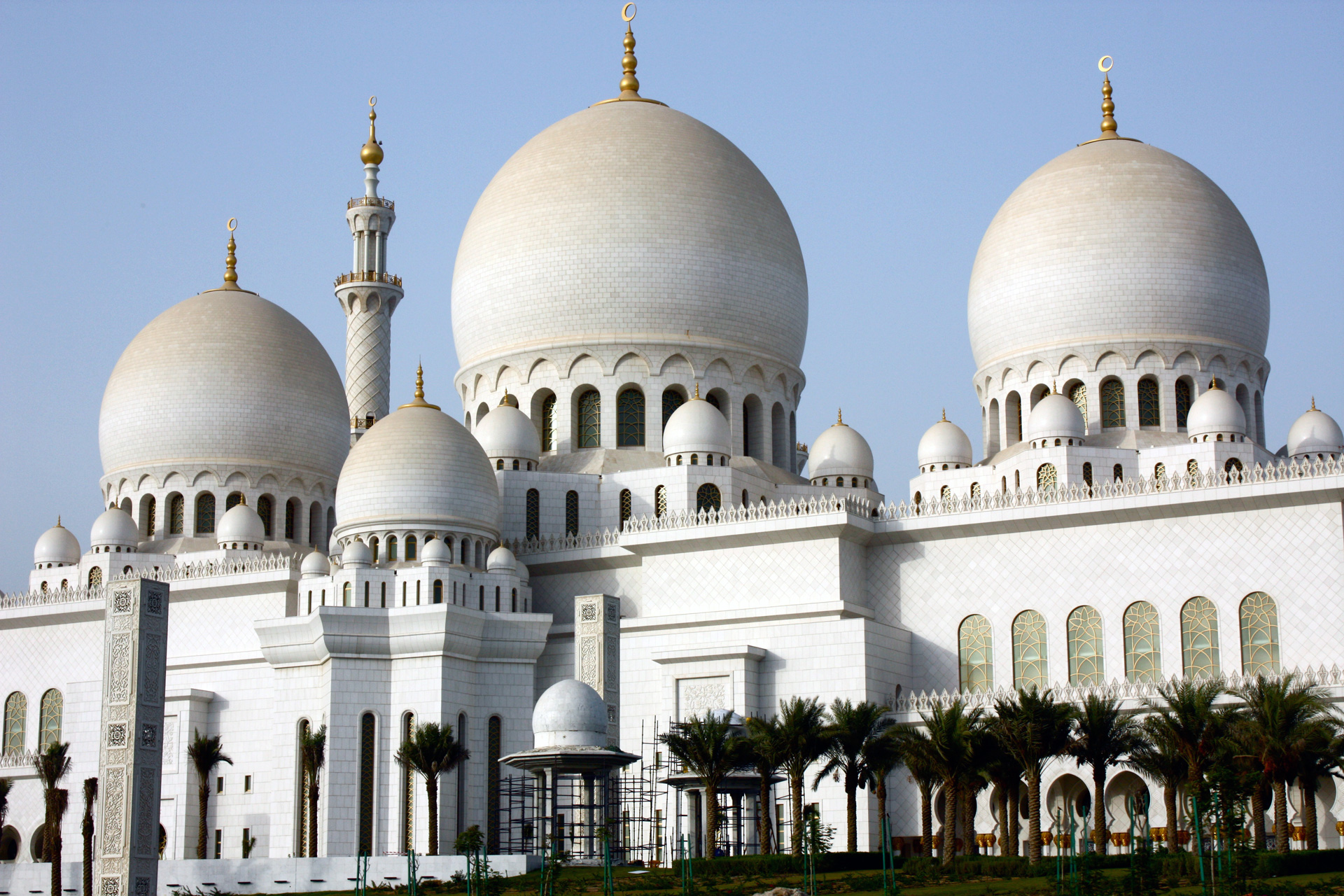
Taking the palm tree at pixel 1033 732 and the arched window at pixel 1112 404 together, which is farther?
the arched window at pixel 1112 404

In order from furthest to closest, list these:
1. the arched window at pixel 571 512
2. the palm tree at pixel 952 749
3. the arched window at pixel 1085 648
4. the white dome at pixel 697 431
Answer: the arched window at pixel 571 512, the white dome at pixel 697 431, the arched window at pixel 1085 648, the palm tree at pixel 952 749

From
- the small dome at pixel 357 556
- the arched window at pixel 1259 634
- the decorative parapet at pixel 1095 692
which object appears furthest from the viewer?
the small dome at pixel 357 556

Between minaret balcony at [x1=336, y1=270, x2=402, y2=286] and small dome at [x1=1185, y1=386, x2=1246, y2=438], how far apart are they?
19332 millimetres

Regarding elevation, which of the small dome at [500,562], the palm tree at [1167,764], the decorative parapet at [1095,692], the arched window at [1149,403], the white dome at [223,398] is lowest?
the palm tree at [1167,764]

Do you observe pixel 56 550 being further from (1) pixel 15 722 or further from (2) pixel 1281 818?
(2) pixel 1281 818

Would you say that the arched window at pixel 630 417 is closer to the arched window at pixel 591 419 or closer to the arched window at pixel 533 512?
the arched window at pixel 591 419

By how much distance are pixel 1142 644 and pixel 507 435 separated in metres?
13.4

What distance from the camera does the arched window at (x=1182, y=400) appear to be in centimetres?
3906

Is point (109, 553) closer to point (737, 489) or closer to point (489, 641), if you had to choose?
point (489, 641)

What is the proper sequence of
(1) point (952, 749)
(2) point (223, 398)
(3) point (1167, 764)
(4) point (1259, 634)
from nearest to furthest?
(3) point (1167, 764) → (1) point (952, 749) → (4) point (1259, 634) → (2) point (223, 398)

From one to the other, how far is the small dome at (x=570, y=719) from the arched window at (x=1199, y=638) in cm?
1061

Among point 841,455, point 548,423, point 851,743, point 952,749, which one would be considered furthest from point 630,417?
point 952,749

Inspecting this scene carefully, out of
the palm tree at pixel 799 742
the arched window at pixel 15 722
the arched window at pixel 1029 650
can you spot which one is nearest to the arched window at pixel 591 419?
the arched window at pixel 1029 650

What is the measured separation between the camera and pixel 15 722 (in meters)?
41.7
